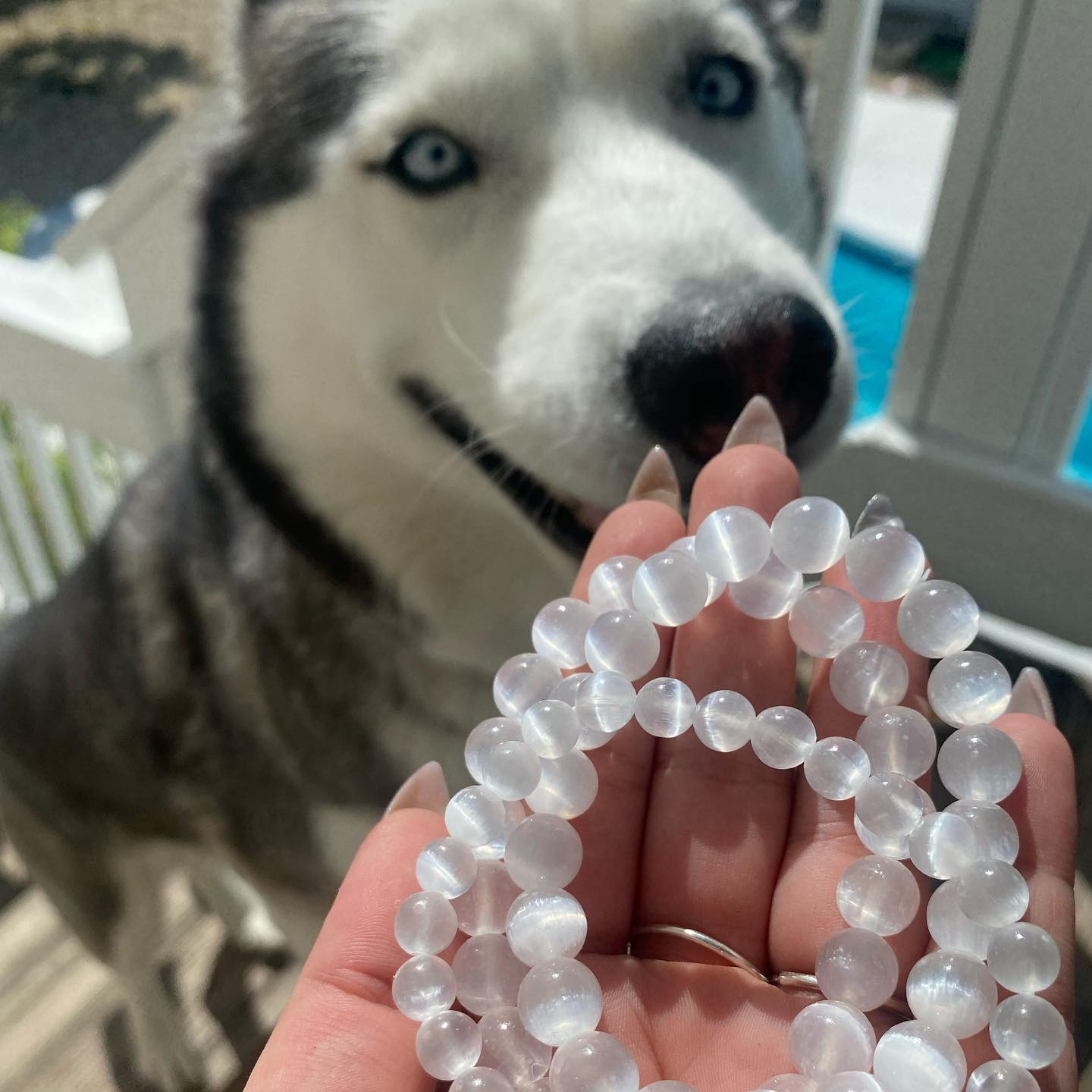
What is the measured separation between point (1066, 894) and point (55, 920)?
1.20 meters

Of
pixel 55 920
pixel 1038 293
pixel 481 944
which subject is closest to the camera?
pixel 481 944

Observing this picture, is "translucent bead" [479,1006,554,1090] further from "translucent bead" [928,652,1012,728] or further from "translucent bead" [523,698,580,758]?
"translucent bead" [928,652,1012,728]

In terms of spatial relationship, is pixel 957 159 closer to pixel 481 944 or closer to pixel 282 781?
pixel 481 944

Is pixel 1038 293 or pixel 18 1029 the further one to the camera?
pixel 18 1029

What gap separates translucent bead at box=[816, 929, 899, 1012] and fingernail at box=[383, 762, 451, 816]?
21cm

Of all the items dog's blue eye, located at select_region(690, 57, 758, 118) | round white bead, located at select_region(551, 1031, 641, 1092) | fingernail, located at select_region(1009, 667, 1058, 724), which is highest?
dog's blue eye, located at select_region(690, 57, 758, 118)

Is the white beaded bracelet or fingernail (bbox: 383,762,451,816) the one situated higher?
the white beaded bracelet

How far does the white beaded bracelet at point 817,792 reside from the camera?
0.41 m

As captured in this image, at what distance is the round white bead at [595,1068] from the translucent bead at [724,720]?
15cm

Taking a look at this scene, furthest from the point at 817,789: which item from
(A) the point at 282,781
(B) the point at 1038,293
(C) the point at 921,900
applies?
(A) the point at 282,781

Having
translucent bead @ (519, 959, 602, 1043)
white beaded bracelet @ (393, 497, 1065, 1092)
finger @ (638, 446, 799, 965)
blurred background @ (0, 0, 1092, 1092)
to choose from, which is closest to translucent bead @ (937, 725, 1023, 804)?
white beaded bracelet @ (393, 497, 1065, 1092)

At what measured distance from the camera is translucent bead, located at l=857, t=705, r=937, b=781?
483 millimetres

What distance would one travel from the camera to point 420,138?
0.56m

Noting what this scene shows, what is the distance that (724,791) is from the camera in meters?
0.53
